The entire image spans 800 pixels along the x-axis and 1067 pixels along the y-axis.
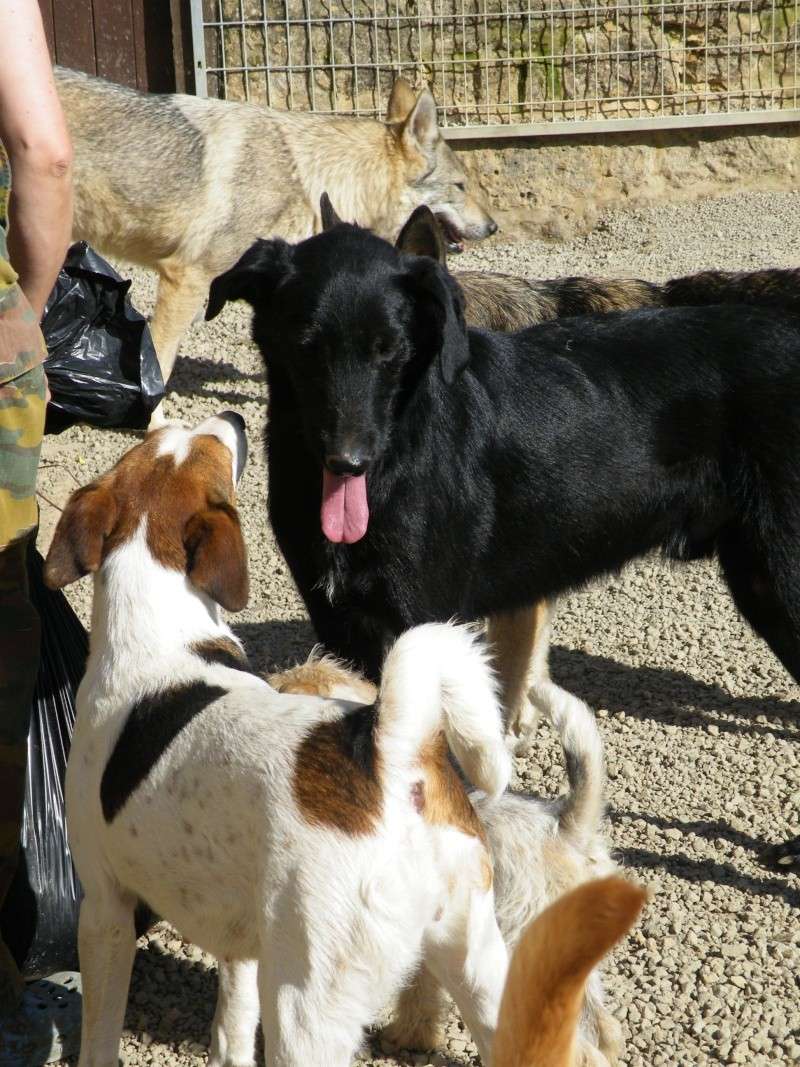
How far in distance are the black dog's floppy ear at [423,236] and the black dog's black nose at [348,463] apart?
1.74 metres

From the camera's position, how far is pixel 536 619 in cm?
454

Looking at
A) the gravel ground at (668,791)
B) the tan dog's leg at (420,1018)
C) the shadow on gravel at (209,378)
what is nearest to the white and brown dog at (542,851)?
the tan dog's leg at (420,1018)

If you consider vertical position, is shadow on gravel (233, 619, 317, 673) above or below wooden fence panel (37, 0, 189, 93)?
below

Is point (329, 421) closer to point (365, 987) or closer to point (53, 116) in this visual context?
point (53, 116)

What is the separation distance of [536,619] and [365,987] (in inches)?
93.0

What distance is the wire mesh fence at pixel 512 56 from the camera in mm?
10250

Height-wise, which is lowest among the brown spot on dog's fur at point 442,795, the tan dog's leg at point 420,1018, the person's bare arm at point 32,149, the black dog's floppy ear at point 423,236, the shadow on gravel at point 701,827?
the shadow on gravel at point 701,827

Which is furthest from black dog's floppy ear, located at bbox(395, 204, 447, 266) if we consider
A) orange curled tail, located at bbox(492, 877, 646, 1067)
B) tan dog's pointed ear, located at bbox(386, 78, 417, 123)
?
tan dog's pointed ear, located at bbox(386, 78, 417, 123)

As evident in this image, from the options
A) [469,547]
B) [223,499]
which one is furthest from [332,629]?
[223,499]

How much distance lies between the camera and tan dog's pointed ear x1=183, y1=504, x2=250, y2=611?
2.77m

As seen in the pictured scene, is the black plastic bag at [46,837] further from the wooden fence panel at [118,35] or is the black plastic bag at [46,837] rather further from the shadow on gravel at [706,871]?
the wooden fence panel at [118,35]

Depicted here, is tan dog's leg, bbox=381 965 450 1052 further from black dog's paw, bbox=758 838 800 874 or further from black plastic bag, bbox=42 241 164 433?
black plastic bag, bbox=42 241 164 433

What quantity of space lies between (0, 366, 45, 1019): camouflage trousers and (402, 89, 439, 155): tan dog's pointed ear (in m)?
6.41

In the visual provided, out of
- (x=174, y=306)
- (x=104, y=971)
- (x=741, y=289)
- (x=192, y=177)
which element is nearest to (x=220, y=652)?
(x=104, y=971)
